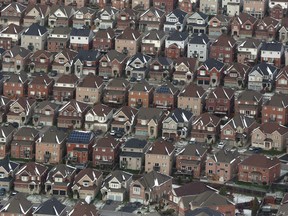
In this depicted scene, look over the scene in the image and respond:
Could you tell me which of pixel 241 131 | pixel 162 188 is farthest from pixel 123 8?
pixel 162 188

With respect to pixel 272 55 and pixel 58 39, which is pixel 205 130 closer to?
pixel 272 55

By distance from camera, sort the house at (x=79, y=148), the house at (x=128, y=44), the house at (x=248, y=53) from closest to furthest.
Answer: the house at (x=79, y=148) < the house at (x=248, y=53) < the house at (x=128, y=44)

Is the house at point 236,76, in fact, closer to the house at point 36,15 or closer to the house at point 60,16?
the house at point 60,16

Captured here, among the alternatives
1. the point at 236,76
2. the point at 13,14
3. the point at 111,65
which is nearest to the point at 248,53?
the point at 236,76

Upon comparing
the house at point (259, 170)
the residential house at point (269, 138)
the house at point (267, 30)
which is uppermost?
the house at point (267, 30)

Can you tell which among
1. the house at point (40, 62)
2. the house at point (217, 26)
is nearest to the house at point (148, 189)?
the house at point (40, 62)

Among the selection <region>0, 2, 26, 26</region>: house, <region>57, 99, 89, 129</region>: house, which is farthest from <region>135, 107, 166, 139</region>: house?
<region>0, 2, 26, 26</region>: house
